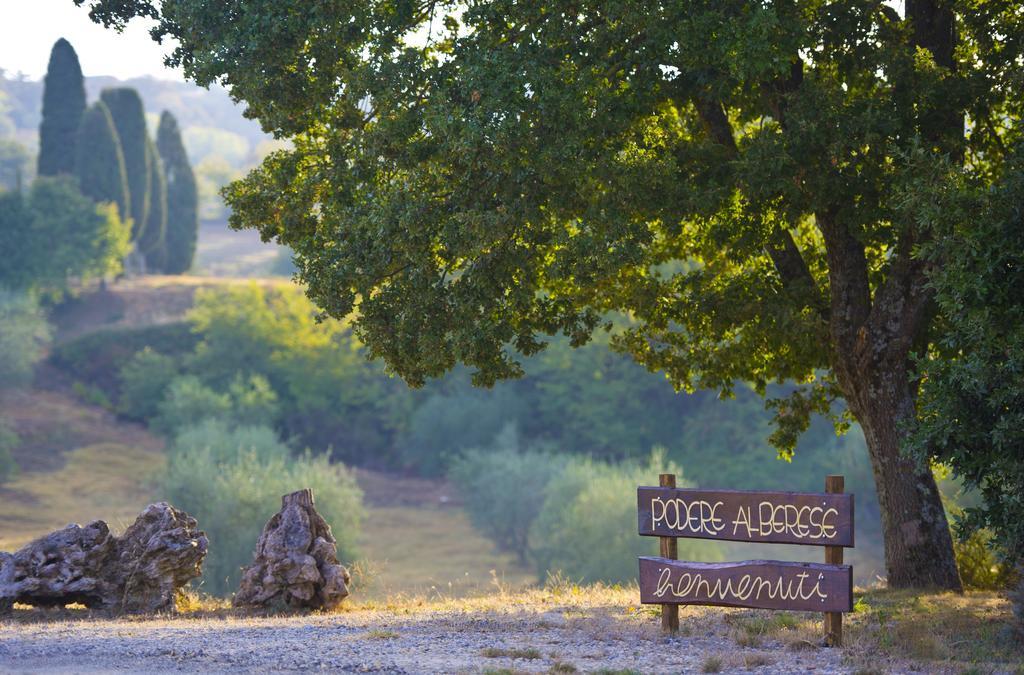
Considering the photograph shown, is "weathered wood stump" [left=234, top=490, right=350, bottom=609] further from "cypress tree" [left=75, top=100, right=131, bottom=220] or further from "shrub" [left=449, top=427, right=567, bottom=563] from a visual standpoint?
"cypress tree" [left=75, top=100, right=131, bottom=220]

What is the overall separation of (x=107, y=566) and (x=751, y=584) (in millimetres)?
7531

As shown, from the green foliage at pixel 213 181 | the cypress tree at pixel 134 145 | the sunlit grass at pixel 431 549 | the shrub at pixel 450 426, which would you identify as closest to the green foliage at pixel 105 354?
the cypress tree at pixel 134 145

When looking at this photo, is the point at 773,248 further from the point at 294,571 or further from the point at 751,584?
the point at 294,571

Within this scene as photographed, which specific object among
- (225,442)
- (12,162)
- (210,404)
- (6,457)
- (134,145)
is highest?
(12,162)

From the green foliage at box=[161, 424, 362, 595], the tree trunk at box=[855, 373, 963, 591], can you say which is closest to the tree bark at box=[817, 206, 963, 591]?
the tree trunk at box=[855, 373, 963, 591]

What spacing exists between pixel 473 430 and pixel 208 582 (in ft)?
77.5

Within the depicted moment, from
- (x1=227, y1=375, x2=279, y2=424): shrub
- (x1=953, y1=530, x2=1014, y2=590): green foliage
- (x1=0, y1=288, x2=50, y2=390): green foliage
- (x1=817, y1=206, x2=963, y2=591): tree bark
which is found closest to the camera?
(x1=817, y1=206, x2=963, y2=591): tree bark

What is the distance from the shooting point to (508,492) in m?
49.7

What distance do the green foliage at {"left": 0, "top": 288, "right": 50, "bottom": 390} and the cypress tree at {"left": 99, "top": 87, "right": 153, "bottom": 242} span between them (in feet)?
32.4

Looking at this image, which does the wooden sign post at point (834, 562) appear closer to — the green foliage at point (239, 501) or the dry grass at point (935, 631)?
the dry grass at point (935, 631)

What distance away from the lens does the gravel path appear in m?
9.05

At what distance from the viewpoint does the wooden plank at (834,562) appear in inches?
381

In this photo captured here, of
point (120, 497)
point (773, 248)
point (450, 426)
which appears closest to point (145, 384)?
point (120, 497)

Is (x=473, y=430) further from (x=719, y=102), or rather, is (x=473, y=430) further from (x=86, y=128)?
(x=719, y=102)
